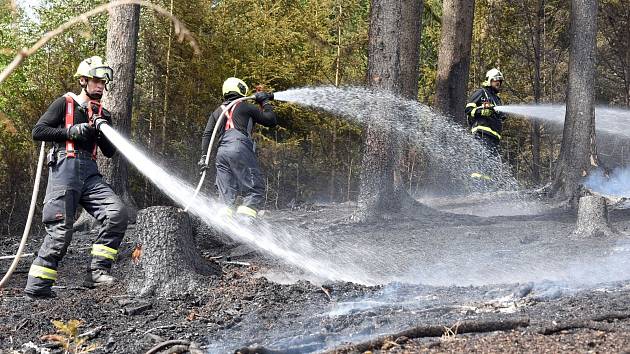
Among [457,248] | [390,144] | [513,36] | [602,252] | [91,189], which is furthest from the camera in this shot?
[513,36]

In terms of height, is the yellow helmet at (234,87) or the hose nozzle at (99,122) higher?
the yellow helmet at (234,87)

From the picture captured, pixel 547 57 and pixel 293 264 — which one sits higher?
pixel 547 57

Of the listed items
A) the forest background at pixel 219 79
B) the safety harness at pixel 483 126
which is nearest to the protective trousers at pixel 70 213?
the forest background at pixel 219 79

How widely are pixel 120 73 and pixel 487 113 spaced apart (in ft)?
19.1

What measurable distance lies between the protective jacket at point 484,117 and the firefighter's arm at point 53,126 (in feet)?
24.7

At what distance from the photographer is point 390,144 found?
32.7ft

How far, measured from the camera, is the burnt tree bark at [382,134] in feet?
31.9

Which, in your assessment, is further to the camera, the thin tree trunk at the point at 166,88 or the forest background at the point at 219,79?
the thin tree trunk at the point at 166,88

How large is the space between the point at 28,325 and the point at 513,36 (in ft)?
64.1

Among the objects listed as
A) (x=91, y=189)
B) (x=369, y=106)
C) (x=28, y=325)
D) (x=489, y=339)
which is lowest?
(x=28, y=325)

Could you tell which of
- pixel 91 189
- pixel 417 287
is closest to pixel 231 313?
pixel 417 287

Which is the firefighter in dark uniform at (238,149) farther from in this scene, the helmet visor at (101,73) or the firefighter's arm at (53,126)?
the firefighter's arm at (53,126)

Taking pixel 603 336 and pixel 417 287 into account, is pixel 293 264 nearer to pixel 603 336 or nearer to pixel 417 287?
pixel 417 287

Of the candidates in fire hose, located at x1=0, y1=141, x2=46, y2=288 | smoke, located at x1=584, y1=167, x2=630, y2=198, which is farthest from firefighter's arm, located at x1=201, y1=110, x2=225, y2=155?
smoke, located at x1=584, y1=167, x2=630, y2=198
